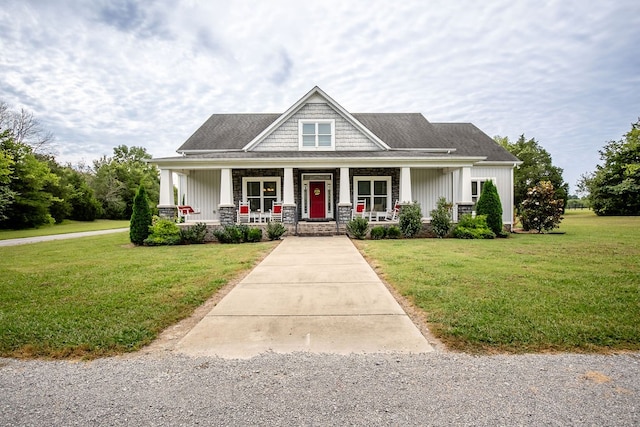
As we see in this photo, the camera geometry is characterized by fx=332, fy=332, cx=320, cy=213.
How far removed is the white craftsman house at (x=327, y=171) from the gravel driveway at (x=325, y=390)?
12.1m

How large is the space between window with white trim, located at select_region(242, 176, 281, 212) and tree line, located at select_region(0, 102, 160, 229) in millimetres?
5309

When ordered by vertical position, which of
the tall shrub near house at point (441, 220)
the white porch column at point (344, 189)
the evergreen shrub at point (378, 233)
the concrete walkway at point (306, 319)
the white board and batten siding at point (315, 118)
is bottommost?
the concrete walkway at point (306, 319)

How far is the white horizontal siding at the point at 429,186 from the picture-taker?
18.3 metres

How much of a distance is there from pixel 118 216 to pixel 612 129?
188ft

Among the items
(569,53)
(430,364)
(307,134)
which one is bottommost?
(430,364)

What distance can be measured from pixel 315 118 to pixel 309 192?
3909mm

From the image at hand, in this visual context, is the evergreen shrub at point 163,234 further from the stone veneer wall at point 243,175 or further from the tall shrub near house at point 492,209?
the tall shrub near house at point 492,209

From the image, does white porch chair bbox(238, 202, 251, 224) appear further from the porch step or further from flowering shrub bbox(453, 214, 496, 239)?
flowering shrub bbox(453, 214, 496, 239)

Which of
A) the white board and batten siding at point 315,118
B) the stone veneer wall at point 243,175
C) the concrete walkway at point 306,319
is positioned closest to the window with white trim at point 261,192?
the stone veneer wall at point 243,175

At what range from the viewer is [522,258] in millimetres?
8828

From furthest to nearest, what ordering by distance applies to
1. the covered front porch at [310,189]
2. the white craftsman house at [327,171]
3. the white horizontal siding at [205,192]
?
the white horizontal siding at [205,192] → the covered front porch at [310,189] → the white craftsman house at [327,171]

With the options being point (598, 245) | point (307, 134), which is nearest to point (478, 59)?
point (307, 134)

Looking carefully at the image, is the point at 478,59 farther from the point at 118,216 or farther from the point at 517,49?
the point at 118,216

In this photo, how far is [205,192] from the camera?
18000mm
